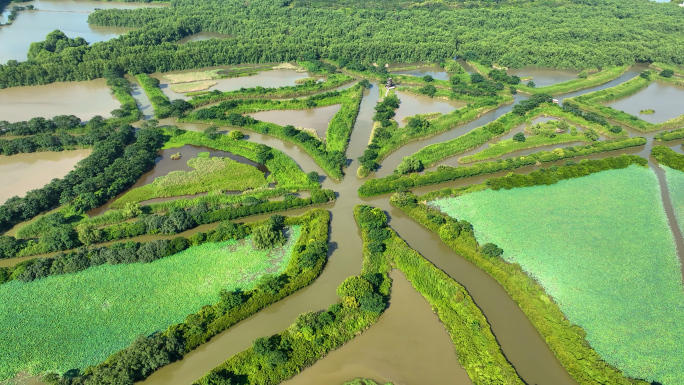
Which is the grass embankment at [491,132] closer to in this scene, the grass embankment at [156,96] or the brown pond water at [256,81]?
the brown pond water at [256,81]

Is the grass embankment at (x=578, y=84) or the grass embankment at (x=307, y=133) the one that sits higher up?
the grass embankment at (x=578, y=84)

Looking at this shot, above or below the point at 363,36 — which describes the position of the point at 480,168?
below

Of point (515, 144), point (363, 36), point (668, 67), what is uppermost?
point (363, 36)

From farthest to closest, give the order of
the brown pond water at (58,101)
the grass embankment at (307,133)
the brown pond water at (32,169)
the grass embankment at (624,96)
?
the grass embankment at (624,96), the brown pond water at (58,101), the grass embankment at (307,133), the brown pond water at (32,169)

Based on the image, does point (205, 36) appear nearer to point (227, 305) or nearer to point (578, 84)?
point (578, 84)

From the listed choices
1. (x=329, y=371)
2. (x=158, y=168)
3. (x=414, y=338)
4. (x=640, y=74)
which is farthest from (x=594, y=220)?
(x=640, y=74)

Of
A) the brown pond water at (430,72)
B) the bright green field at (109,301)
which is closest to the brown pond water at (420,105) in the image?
the brown pond water at (430,72)

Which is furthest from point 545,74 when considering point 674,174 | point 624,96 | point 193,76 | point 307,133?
point 193,76

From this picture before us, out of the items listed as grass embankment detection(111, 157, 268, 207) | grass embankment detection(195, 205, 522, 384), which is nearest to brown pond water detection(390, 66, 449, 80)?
grass embankment detection(111, 157, 268, 207)
